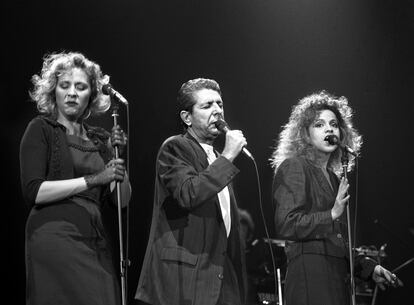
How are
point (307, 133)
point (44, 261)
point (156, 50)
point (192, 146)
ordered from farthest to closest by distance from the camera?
1. point (156, 50)
2. point (307, 133)
3. point (192, 146)
4. point (44, 261)

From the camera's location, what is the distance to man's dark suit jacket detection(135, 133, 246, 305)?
2.78 metres

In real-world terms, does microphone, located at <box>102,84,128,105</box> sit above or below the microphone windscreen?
above

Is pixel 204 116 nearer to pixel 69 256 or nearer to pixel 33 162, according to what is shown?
pixel 33 162

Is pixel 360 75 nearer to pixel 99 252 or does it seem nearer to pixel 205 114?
pixel 205 114

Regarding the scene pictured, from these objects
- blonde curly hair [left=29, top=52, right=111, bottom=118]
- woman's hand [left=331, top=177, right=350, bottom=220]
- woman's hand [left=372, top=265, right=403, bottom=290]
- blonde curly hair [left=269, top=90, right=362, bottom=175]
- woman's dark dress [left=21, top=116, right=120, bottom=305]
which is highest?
blonde curly hair [left=29, top=52, right=111, bottom=118]

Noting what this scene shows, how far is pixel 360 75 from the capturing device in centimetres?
566

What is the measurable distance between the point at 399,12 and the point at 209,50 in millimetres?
1681

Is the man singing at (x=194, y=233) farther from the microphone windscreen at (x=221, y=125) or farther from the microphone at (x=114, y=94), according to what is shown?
the microphone at (x=114, y=94)

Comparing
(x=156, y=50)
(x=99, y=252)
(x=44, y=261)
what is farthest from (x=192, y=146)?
(x=156, y=50)

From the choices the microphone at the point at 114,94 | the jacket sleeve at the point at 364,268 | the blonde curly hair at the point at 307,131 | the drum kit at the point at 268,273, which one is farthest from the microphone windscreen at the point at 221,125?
the drum kit at the point at 268,273

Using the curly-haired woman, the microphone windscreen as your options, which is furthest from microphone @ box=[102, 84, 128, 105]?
the microphone windscreen

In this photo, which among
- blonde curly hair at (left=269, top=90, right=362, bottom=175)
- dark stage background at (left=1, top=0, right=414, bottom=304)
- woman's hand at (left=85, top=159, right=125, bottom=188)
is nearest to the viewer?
woman's hand at (left=85, top=159, right=125, bottom=188)

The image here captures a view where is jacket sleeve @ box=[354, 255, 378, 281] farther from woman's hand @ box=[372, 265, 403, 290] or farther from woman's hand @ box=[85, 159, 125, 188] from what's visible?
woman's hand @ box=[85, 159, 125, 188]

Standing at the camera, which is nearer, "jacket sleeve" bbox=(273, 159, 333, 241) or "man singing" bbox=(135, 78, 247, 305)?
"man singing" bbox=(135, 78, 247, 305)
